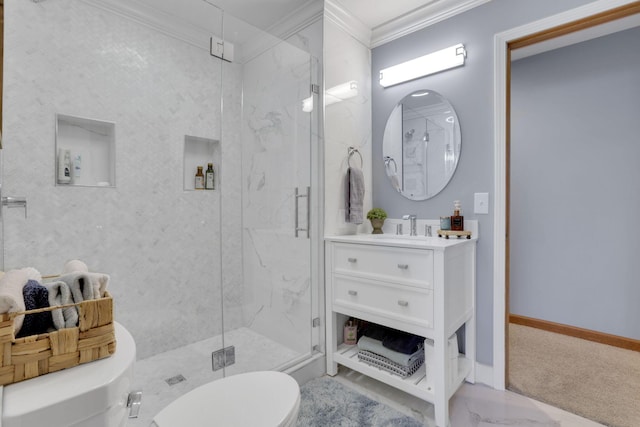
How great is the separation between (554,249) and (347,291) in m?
1.94

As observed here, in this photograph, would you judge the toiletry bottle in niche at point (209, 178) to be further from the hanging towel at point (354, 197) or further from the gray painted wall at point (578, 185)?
the gray painted wall at point (578, 185)

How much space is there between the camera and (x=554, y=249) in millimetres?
2664

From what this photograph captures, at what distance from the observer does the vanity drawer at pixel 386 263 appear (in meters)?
1.60

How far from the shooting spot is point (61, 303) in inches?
24.4

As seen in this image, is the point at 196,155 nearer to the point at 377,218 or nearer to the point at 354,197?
the point at 354,197

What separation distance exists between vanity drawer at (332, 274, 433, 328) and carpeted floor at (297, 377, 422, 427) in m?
0.47

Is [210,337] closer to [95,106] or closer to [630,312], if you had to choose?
[95,106]

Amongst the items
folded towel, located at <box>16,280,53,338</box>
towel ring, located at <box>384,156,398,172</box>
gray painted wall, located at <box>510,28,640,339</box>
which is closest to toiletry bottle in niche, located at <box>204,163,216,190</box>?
towel ring, located at <box>384,156,398,172</box>

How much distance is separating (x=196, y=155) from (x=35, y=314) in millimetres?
1513

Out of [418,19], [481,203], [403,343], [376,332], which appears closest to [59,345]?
[403,343]

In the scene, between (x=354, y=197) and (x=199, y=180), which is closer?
(x=199, y=180)

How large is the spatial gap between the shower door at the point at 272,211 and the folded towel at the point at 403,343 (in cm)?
51

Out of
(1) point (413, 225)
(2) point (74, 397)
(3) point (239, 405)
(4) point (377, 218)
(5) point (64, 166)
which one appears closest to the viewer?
(2) point (74, 397)

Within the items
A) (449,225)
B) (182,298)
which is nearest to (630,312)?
(449,225)
